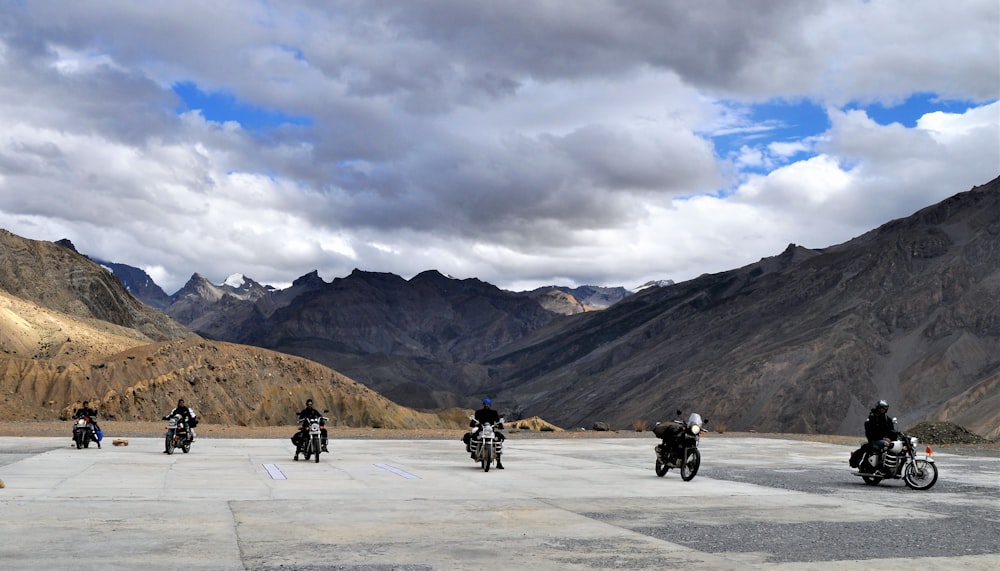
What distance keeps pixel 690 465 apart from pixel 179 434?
1567 cm

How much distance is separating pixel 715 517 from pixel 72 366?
229 ft

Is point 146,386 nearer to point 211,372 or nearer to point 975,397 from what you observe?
point 211,372

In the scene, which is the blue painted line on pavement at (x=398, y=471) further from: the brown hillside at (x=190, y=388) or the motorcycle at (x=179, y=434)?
the brown hillside at (x=190, y=388)

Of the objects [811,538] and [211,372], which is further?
[211,372]

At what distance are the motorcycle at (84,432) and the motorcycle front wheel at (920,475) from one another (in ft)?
79.8

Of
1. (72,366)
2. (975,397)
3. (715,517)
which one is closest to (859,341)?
(975,397)

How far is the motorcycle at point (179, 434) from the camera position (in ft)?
91.9

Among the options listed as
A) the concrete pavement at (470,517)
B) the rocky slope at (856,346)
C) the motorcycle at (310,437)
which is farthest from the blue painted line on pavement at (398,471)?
the rocky slope at (856,346)

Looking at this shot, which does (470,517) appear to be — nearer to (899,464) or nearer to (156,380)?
(899,464)

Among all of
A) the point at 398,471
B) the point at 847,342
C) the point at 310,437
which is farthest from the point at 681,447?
the point at 847,342

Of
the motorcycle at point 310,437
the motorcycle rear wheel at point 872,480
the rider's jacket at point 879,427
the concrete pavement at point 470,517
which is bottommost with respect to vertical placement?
the concrete pavement at point 470,517

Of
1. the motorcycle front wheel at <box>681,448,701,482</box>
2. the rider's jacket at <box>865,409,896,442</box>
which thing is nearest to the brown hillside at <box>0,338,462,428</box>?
the motorcycle front wheel at <box>681,448,701,482</box>

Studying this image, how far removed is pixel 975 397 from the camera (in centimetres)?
10106

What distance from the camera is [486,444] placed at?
22531mm
